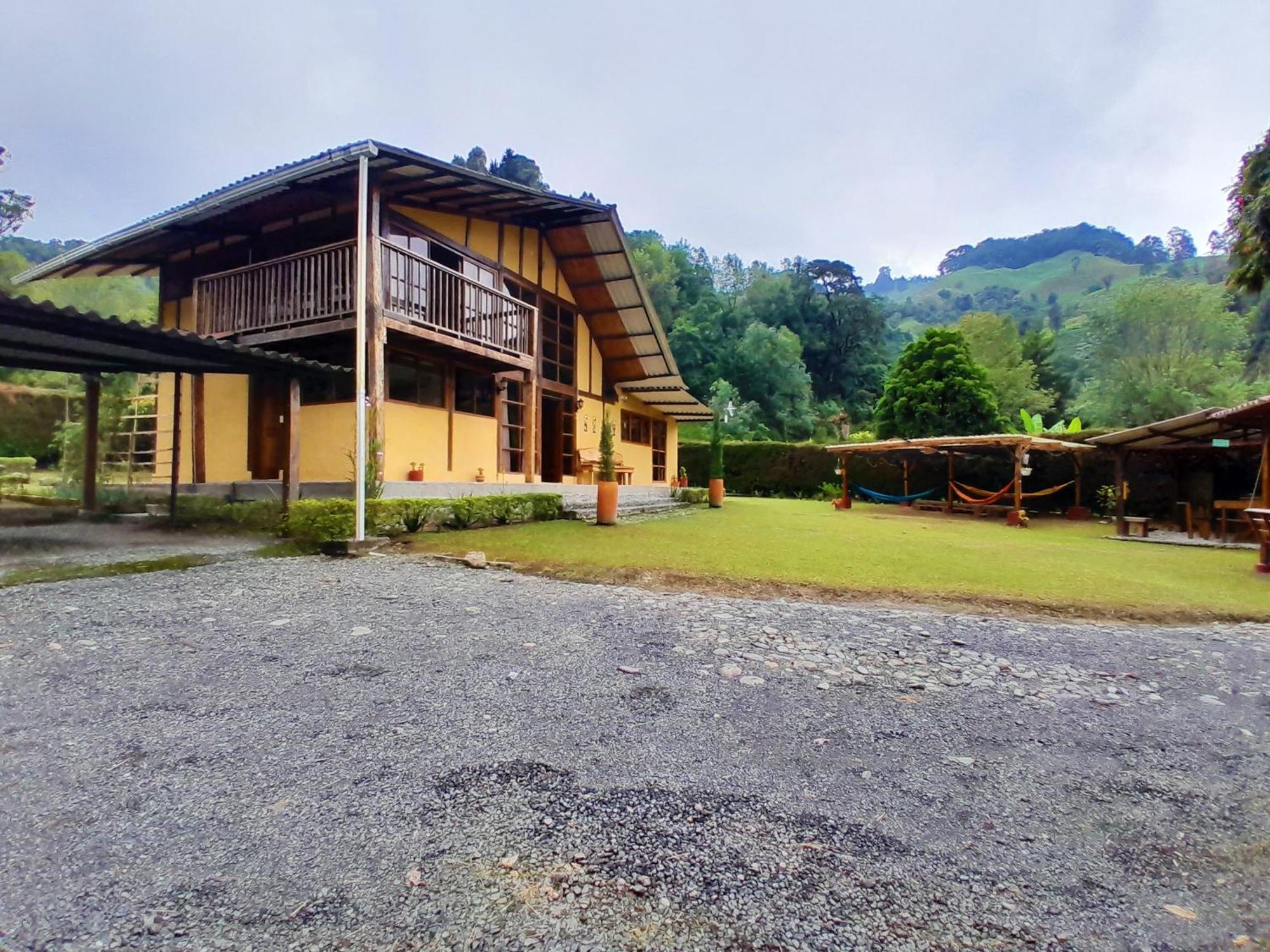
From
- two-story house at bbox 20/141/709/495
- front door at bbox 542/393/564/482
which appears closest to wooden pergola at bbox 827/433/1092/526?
two-story house at bbox 20/141/709/495

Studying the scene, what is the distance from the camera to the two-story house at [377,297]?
8.93m

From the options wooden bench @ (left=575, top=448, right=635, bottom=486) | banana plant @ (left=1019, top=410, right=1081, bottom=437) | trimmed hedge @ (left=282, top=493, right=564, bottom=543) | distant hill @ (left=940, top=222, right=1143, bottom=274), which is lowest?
trimmed hedge @ (left=282, top=493, right=564, bottom=543)

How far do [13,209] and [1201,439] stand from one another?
164 feet

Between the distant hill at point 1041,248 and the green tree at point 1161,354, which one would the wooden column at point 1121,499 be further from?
the distant hill at point 1041,248

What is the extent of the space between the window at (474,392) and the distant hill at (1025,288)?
6141cm

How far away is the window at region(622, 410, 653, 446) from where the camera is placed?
19.0 meters

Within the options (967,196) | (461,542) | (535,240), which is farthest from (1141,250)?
(461,542)

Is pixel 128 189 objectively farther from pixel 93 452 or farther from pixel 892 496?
pixel 892 496

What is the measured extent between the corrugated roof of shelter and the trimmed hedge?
10230mm

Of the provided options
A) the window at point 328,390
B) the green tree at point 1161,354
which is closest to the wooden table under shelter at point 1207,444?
the window at point 328,390

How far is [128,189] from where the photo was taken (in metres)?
38.8

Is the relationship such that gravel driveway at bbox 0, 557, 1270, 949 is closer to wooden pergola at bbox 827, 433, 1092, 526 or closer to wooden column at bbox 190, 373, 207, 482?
wooden column at bbox 190, 373, 207, 482

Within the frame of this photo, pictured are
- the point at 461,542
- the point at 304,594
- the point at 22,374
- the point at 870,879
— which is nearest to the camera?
the point at 870,879

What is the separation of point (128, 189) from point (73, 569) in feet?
160
